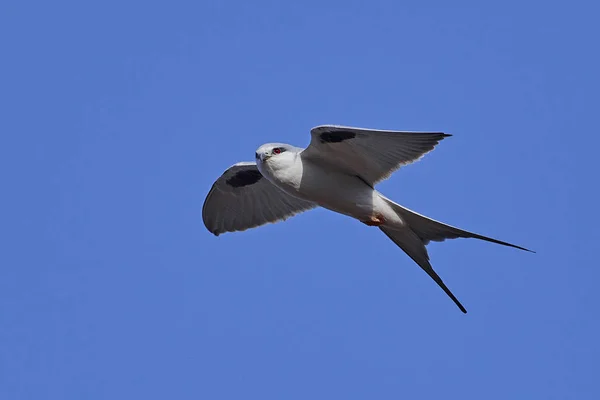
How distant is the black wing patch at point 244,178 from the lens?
14188 millimetres

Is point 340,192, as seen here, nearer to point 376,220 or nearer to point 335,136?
point 376,220

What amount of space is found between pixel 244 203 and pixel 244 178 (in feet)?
1.48

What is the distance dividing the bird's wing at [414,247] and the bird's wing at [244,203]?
1.77m

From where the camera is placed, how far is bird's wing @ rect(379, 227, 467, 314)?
12.8m

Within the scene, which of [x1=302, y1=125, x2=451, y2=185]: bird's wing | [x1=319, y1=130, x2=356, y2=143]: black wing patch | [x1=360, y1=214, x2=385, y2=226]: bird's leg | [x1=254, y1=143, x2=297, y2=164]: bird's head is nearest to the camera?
[x1=302, y1=125, x2=451, y2=185]: bird's wing

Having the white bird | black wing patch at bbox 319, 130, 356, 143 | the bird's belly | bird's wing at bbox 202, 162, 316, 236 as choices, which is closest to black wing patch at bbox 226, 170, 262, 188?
bird's wing at bbox 202, 162, 316, 236

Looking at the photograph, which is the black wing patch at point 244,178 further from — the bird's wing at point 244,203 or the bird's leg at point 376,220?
the bird's leg at point 376,220

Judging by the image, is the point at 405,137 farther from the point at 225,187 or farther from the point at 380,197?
the point at 225,187

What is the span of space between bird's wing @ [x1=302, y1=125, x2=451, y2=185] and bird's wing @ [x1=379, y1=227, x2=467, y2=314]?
731mm

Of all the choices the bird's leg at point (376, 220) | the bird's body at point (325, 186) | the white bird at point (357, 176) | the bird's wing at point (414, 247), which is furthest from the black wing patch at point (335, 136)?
the bird's wing at point (414, 247)

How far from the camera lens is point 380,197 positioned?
1270cm

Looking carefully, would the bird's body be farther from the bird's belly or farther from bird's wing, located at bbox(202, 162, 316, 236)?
bird's wing, located at bbox(202, 162, 316, 236)

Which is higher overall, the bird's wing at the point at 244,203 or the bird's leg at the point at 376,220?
the bird's wing at the point at 244,203

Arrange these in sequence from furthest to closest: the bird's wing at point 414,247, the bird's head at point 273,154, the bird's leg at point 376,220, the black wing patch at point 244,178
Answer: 1. the black wing patch at point 244,178
2. the bird's wing at point 414,247
3. the bird's leg at point 376,220
4. the bird's head at point 273,154
